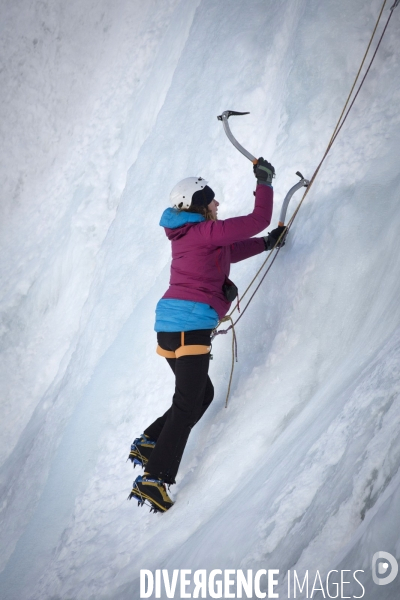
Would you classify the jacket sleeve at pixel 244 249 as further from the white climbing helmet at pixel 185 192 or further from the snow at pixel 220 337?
the white climbing helmet at pixel 185 192

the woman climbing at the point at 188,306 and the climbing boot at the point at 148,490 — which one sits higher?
the woman climbing at the point at 188,306

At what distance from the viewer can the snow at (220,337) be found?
2.12 metres

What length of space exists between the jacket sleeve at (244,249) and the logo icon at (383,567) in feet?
6.19

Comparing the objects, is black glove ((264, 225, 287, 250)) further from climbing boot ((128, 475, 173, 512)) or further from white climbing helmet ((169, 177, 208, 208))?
climbing boot ((128, 475, 173, 512))

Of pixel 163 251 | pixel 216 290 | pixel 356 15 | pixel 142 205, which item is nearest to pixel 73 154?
pixel 142 205

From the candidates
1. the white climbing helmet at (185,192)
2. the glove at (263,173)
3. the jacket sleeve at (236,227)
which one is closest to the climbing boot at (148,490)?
the jacket sleeve at (236,227)

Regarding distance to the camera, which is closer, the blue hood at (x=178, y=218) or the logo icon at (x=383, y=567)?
the logo icon at (x=383, y=567)

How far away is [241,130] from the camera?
4.39m

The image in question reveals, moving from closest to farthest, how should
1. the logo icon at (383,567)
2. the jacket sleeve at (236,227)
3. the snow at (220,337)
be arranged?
the logo icon at (383,567) < the snow at (220,337) < the jacket sleeve at (236,227)

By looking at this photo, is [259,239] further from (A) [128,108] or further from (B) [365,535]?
(A) [128,108]

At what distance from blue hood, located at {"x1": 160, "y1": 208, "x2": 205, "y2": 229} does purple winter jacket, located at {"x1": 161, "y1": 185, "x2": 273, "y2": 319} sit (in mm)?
20

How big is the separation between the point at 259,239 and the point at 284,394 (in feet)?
2.79

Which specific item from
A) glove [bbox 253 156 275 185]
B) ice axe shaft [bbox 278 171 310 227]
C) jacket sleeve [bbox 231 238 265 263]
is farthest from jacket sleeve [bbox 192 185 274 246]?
ice axe shaft [bbox 278 171 310 227]

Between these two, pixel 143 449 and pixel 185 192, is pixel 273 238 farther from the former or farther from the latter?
pixel 143 449
